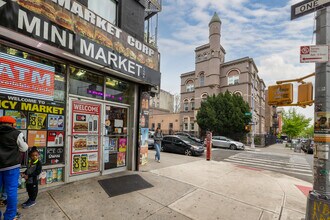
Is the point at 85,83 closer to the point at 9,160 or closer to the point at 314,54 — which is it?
the point at 9,160

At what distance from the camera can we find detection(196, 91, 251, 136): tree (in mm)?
26859

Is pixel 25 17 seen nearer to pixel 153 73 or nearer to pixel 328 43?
pixel 153 73

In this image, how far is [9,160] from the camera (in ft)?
10.3

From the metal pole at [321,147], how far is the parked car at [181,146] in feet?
34.0

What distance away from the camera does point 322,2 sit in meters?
3.25

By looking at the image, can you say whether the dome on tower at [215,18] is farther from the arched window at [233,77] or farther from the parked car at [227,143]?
the parked car at [227,143]

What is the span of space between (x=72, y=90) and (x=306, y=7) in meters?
5.61

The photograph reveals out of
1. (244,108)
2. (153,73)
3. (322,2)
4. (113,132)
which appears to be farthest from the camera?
(244,108)

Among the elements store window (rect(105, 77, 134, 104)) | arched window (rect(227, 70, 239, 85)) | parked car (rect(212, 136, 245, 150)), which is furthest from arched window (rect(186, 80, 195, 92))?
store window (rect(105, 77, 134, 104))

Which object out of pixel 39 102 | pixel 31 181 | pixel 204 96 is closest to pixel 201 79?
pixel 204 96

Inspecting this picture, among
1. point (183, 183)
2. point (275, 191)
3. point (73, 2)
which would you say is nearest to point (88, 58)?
point (73, 2)

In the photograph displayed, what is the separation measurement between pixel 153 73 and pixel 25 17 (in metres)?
4.10

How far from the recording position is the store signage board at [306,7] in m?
3.27

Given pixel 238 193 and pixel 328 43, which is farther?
pixel 238 193
